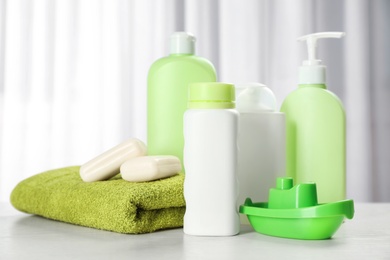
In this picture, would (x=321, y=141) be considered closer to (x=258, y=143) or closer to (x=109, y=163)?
(x=258, y=143)

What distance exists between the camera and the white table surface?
0.59 m

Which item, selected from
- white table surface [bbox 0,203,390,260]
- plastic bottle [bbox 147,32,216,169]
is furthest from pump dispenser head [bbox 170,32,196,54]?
white table surface [bbox 0,203,390,260]

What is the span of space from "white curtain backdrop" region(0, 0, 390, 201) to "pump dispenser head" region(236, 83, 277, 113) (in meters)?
1.21

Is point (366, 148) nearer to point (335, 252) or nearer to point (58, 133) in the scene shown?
point (58, 133)

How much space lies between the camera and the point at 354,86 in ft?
6.61

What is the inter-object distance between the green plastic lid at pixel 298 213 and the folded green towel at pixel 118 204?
0.31 feet

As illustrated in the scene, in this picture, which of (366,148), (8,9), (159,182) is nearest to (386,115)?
(366,148)

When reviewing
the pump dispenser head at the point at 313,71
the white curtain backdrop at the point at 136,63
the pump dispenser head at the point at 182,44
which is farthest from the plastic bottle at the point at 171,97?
the white curtain backdrop at the point at 136,63

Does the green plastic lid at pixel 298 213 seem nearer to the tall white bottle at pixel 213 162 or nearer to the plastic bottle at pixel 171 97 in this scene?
the tall white bottle at pixel 213 162

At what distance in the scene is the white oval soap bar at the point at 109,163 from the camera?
83 cm

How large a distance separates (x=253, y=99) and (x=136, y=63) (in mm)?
1265

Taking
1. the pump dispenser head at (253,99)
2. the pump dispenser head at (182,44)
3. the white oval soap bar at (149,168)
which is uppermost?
the pump dispenser head at (182,44)

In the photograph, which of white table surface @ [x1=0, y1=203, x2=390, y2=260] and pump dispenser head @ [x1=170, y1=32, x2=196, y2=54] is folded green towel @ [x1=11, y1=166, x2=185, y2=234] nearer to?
white table surface @ [x1=0, y1=203, x2=390, y2=260]

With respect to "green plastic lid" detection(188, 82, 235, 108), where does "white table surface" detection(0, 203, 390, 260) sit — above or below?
below
